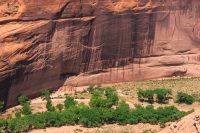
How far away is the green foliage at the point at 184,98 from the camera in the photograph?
38975mm

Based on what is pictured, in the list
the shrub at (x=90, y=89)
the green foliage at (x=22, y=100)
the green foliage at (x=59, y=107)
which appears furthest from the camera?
the shrub at (x=90, y=89)

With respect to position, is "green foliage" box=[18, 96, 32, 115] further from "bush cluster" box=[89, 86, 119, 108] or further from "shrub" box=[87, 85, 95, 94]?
"shrub" box=[87, 85, 95, 94]

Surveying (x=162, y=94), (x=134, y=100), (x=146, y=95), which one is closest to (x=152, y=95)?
(x=146, y=95)

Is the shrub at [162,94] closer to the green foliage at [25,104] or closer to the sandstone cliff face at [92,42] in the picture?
the sandstone cliff face at [92,42]

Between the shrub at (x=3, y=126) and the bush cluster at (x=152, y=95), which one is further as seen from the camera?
the bush cluster at (x=152, y=95)

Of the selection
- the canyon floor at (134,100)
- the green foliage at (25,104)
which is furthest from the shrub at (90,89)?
the green foliage at (25,104)

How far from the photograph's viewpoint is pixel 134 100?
39.0 metres

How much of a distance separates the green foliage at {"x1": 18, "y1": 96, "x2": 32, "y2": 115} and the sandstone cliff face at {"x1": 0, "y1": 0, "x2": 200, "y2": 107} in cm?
50

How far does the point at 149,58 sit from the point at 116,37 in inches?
164

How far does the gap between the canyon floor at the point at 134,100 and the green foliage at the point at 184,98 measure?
400 mm

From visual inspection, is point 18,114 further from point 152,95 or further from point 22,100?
point 152,95

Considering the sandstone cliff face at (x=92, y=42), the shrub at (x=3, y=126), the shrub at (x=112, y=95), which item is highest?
the sandstone cliff face at (x=92, y=42)

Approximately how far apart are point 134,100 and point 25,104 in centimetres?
845

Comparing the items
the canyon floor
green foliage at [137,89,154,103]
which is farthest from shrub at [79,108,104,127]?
green foliage at [137,89,154,103]
